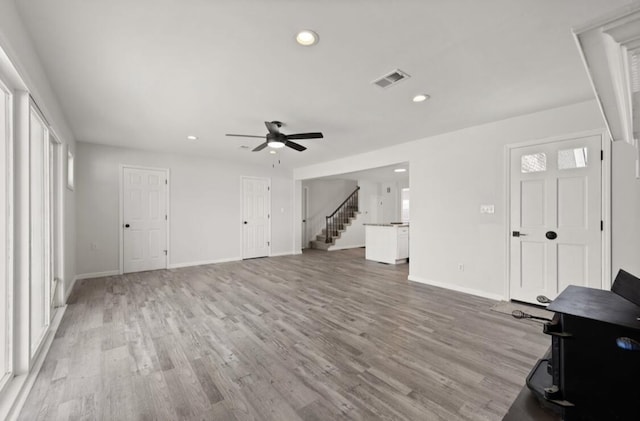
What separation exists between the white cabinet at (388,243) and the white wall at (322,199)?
10.1 ft

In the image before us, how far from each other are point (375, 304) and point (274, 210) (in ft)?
15.4

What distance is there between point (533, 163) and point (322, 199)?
6.91 m

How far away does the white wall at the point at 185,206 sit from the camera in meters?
Result: 5.05

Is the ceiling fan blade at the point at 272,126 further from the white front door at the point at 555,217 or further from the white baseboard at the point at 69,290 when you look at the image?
the white baseboard at the point at 69,290

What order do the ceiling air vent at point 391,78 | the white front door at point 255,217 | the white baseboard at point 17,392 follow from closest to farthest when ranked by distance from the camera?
1. the white baseboard at point 17,392
2. the ceiling air vent at point 391,78
3. the white front door at point 255,217

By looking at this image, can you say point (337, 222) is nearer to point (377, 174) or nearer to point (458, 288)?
point (377, 174)

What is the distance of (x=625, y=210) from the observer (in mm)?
2885

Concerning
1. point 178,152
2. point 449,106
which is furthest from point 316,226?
point 449,106

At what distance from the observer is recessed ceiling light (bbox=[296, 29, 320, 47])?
1917 mm

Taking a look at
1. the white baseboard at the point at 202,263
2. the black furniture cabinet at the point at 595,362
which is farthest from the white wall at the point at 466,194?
the white baseboard at the point at 202,263

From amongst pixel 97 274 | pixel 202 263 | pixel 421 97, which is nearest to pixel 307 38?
pixel 421 97

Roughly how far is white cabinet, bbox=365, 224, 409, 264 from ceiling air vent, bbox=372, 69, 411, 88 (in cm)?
419

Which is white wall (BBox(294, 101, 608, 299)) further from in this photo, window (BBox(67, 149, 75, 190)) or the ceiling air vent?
window (BBox(67, 149, 75, 190))

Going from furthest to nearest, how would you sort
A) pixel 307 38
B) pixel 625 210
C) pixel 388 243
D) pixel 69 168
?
1. pixel 388 243
2. pixel 69 168
3. pixel 625 210
4. pixel 307 38
